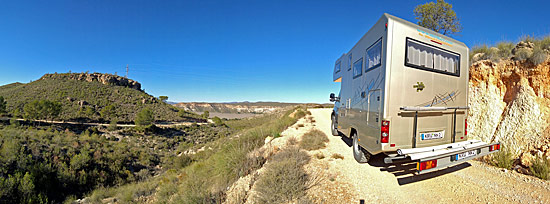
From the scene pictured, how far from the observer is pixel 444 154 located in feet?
10.5

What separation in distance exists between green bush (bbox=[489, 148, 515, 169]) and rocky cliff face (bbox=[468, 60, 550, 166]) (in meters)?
0.17

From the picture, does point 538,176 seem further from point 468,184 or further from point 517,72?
point 517,72

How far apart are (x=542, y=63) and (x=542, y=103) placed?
0.93 meters

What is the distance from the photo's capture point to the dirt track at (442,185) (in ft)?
10.3

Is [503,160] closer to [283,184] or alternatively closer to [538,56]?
[538,56]

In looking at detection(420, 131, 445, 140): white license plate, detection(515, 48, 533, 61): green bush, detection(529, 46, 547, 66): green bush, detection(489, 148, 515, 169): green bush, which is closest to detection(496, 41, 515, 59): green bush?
detection(515, 48, 533, 61): green bush

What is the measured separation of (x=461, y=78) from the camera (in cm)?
407

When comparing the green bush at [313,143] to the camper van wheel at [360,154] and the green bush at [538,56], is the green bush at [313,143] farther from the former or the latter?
the green bush at [538,56]

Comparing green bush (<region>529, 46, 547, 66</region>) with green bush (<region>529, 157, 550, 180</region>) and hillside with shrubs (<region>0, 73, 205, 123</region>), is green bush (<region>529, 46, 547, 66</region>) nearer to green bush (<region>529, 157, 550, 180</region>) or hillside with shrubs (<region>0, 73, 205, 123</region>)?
green bush (<region>529, 157, 550, 180</region>)

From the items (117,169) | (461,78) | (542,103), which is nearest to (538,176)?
(542,103)

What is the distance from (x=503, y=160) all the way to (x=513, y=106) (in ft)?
4.86

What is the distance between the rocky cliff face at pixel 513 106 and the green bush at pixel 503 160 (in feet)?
0.57

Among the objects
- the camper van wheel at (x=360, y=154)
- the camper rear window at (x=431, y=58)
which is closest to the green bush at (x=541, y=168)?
the camper rear window at (x=431, y=58)

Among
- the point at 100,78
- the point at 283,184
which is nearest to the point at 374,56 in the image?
the point at 283,184
